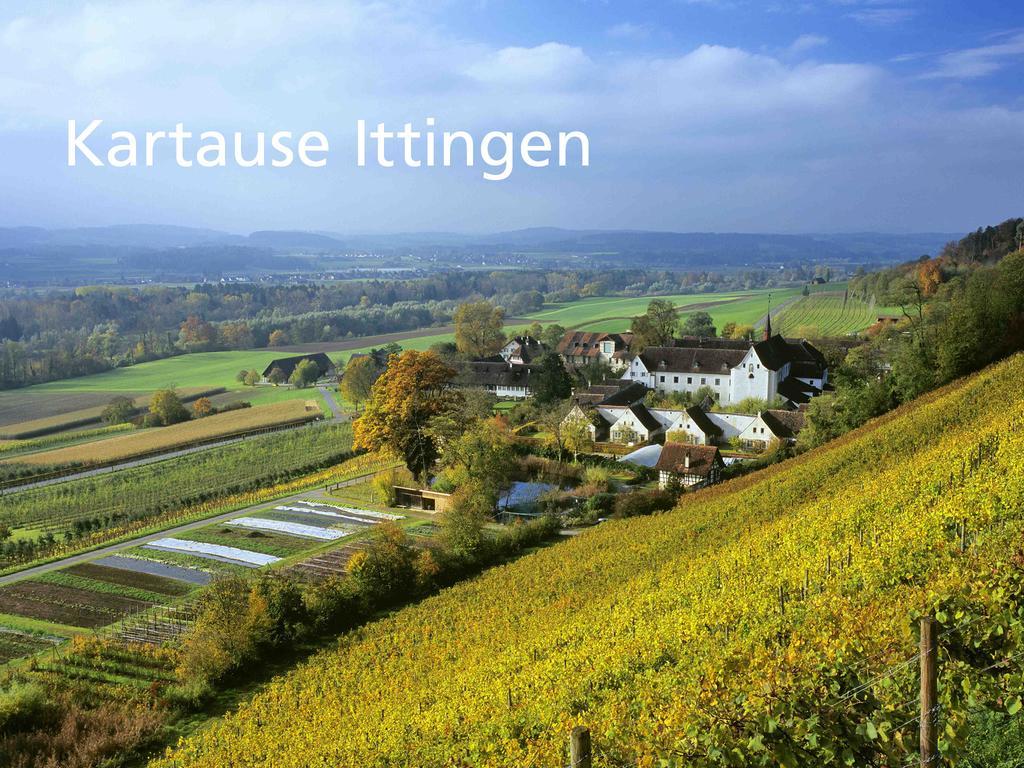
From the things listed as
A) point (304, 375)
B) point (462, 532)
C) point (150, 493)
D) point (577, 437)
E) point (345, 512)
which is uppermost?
point (577, 437)

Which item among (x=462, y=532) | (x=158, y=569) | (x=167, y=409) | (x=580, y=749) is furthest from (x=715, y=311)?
(x=580, y=749)

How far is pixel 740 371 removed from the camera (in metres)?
54.2

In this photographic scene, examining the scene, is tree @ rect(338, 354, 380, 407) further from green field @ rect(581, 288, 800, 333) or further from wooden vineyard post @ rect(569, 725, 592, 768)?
wooden vineyard post @ rect(569, 725, 592, 768)

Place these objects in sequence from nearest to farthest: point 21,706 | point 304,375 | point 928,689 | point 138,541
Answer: point 928,689 < point 21,706 < point 138,541 < point 304,375

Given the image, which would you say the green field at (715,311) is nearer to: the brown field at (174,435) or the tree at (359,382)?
the tree at (359,382)

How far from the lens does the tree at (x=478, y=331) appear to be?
271 feet

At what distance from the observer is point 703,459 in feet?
123

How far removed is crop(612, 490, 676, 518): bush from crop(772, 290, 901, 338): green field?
161 feet

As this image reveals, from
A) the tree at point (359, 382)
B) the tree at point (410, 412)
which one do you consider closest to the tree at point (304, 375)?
the tree at point (359, 382)

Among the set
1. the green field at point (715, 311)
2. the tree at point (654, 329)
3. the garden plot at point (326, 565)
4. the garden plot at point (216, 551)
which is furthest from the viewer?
the green field at point (715, 311)

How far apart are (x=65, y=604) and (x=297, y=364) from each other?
63.4m

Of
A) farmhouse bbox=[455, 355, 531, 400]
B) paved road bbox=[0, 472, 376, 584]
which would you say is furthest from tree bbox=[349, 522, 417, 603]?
farmhouse bbox=[455, 355, 531, 400]

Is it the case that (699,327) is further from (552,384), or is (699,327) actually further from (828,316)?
(552,384)

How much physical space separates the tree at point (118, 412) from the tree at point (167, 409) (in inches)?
74.9
